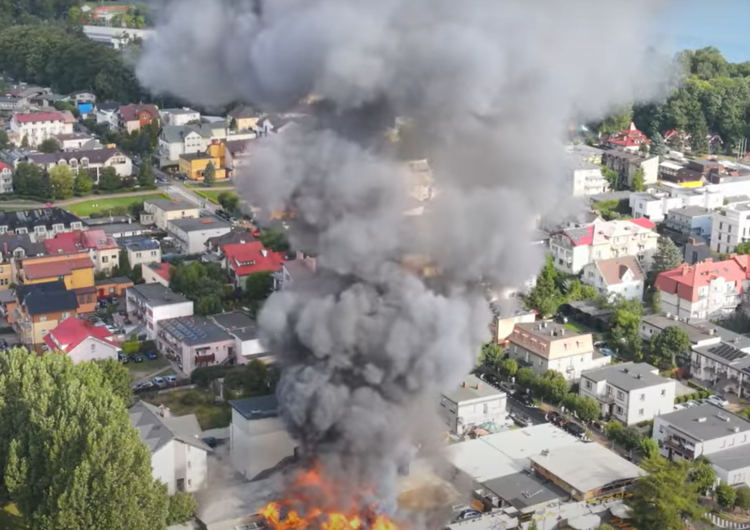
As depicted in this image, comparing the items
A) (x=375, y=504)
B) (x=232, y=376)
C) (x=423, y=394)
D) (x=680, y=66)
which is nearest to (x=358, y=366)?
(x=423, y=394)

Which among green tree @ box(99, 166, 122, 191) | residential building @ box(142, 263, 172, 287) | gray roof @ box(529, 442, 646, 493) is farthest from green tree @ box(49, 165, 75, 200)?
gray roof @ box(529, 442, 646, 493)

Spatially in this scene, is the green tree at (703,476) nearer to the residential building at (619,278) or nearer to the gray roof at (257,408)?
the gray roof at (257,408)

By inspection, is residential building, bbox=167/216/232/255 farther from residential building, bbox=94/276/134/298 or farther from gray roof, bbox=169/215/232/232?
residential building, bbox=94/276/134/298

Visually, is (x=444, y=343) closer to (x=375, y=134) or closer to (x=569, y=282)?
(x=375, y=134)

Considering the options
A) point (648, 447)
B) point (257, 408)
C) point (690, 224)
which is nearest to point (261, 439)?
point (257, 408)

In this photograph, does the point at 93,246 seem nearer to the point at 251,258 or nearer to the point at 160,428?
the point at 251,258

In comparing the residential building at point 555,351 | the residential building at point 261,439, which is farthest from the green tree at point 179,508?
the residential building at point 555,351
